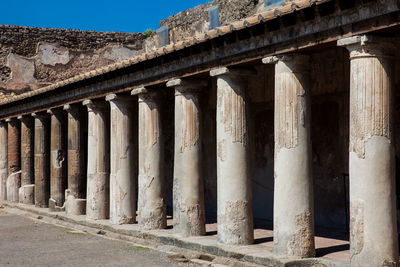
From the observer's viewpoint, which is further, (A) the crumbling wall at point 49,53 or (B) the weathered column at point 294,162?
(A) the crumbling wall at point 49,53

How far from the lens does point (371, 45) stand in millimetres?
6066

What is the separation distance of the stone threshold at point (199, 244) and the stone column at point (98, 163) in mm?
391

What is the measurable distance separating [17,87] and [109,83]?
875cm

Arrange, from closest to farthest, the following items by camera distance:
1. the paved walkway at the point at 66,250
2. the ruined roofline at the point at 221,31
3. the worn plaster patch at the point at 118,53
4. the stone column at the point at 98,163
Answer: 1. the ruined roofline at the point at 221,31
2. the paved walkway at the point at 66,250
3. the stone column at the point at 98,163
4. the worn plaster patch at the point at 118,53

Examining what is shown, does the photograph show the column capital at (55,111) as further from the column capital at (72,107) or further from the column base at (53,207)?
the column base at (53,207)

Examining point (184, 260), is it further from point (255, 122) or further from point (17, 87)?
point (17, 87)

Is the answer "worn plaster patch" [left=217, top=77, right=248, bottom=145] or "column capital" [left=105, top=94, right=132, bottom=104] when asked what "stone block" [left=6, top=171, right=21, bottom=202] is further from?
"worn plaster patch" [left=217, top=77, right=248, bottom=145]

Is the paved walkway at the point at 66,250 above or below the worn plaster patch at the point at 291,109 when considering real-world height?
below

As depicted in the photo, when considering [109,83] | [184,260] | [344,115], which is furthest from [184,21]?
[184,260]

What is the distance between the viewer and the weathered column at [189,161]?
9039mm

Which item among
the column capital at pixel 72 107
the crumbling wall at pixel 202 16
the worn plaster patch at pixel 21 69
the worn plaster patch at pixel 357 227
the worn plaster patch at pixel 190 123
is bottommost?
the worn plaster patch at pixel 357 227

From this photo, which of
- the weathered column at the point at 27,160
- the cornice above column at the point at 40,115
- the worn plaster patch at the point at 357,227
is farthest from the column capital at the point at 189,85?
the weathered column at the point at 27,160

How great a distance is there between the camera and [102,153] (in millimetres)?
11945

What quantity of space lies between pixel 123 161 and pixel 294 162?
15.7 ft
